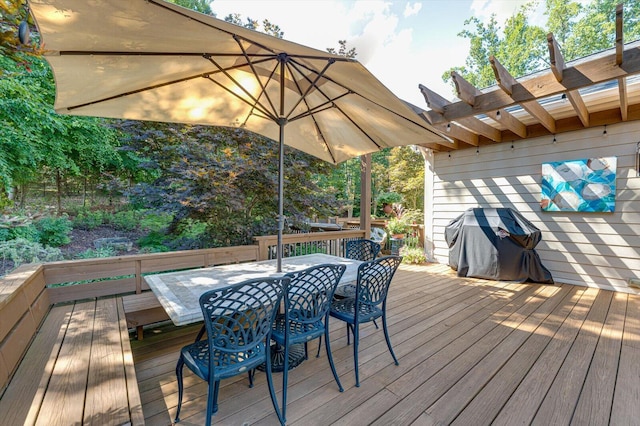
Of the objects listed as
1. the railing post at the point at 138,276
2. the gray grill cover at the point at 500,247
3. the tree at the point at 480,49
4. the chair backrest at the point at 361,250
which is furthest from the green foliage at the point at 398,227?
the tree at the point at 480,49

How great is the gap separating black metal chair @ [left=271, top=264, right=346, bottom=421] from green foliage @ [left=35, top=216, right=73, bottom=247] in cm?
646

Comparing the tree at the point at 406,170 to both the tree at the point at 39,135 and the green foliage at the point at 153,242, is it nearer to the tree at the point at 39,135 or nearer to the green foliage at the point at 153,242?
the green foliage at the point at 153,242

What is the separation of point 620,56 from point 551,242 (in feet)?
10.4

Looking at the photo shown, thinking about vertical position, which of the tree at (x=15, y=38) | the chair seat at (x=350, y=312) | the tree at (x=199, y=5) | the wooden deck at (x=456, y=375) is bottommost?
the wooden deck at (x=456, y=375)

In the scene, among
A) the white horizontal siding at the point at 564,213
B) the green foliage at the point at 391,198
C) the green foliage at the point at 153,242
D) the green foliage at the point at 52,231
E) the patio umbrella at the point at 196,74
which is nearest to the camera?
the patio umbrella at the point at 196,74

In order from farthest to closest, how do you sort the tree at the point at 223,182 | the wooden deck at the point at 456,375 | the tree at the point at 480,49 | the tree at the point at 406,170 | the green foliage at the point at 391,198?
the tree at the point at 480,49 → the green foliage at the point at 391,198 → the tree at the point at 406,170 → the tree at the point at 223,182 → the wooden deck at the point at 456,375

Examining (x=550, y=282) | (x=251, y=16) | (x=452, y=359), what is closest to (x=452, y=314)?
(x=452, y=359)

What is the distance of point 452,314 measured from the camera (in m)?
3.33

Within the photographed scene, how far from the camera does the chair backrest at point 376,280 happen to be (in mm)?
2100

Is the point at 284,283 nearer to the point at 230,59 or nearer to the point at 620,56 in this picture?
the point at 230,59

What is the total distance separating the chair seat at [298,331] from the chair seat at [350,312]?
23 centimetres

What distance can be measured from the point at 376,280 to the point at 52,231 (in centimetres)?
713

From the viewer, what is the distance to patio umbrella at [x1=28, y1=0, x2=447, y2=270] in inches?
54.4

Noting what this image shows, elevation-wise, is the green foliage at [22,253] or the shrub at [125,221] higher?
the shrub at [125,221]
